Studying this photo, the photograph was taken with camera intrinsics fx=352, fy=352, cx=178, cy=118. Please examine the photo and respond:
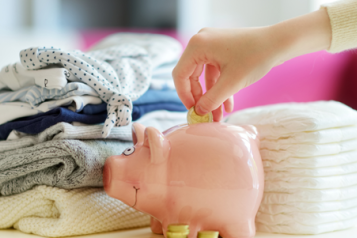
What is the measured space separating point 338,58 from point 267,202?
1.27 m

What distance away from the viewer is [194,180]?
0.50 m

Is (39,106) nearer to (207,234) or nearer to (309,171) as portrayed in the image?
(207,234)

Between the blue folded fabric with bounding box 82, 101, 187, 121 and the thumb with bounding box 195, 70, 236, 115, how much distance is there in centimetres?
17

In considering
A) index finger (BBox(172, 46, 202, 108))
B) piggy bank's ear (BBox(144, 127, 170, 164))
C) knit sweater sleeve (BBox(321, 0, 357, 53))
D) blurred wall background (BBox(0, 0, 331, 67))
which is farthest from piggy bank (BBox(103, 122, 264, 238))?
blurred wall background (BBox(0, 0, 331, 67))

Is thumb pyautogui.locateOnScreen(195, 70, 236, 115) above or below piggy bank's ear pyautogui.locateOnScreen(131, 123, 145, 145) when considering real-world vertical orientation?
above

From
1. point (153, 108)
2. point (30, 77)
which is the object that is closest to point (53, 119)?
point (30, 77)

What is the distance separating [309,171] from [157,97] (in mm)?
340

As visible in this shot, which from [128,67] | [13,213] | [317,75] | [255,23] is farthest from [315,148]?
[255,23]

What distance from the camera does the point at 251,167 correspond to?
20.4 inches

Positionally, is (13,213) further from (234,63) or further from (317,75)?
(317,75)

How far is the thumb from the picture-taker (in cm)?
53

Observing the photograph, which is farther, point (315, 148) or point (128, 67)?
point (128, 67)

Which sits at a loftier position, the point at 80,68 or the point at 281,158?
the point at 80,68

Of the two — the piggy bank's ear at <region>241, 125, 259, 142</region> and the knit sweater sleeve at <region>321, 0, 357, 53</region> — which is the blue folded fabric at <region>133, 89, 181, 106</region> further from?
the knit sweater sleeve at <region>321, 0, 357, 53</region>
